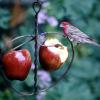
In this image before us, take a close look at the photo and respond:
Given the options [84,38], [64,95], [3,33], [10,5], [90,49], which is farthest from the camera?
[10,5]

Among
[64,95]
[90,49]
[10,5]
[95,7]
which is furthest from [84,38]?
[10,5]

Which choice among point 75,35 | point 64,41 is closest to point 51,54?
point 75,35

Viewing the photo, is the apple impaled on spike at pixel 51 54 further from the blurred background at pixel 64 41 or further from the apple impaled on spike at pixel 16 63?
the blurred background at pixel 64 41

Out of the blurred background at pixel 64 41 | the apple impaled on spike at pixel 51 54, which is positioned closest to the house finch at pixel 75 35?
the apple impaled on spike at pixel 51 54

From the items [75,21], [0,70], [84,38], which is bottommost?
[75,21]

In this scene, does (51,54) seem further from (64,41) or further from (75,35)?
(64,41)

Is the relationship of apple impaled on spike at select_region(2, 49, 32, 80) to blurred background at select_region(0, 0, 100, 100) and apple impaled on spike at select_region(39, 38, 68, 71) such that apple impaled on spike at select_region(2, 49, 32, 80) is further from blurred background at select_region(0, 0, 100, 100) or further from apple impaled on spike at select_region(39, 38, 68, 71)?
blurred background at select_region(0, 0, 100, 100)

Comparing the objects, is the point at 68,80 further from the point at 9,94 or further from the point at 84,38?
the point at 84,38
